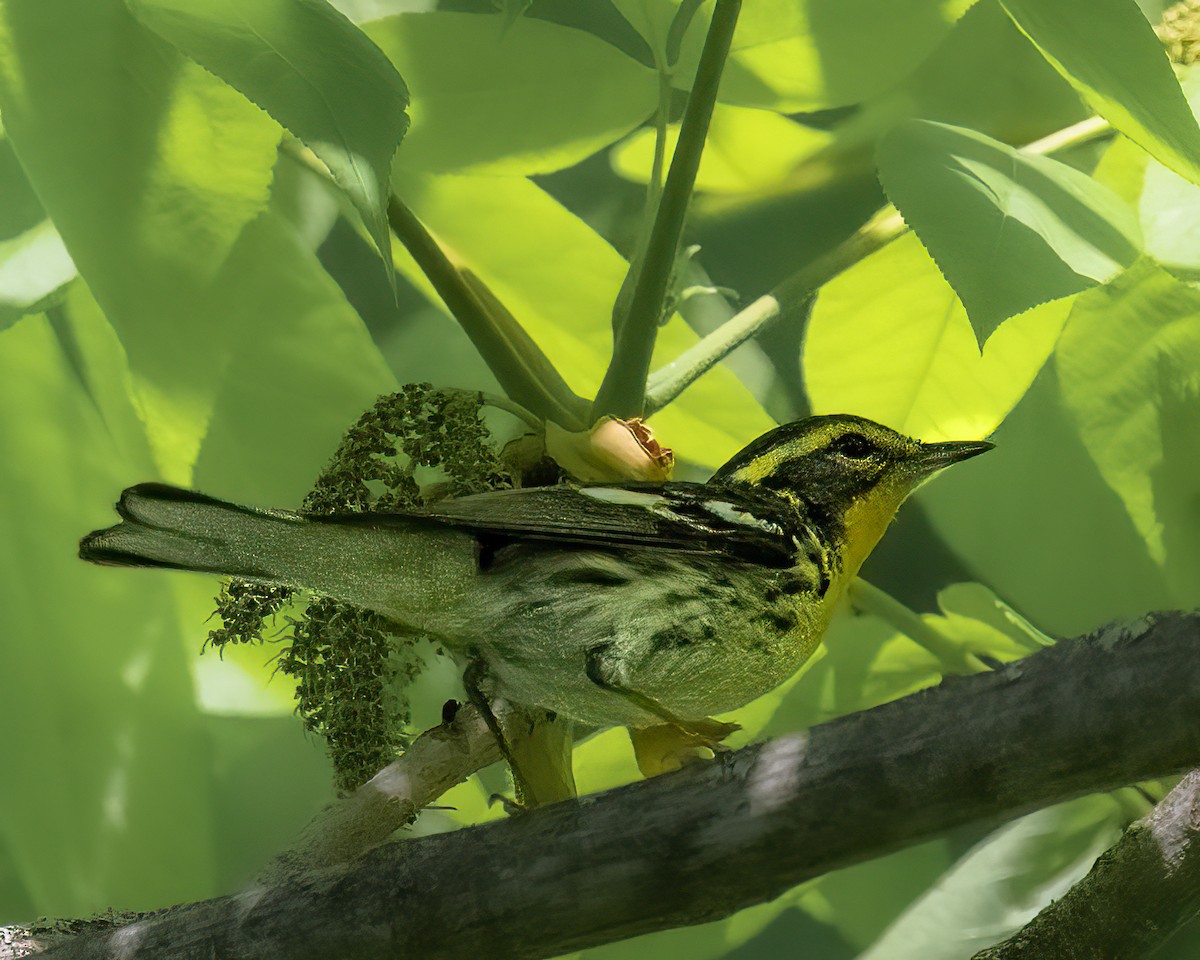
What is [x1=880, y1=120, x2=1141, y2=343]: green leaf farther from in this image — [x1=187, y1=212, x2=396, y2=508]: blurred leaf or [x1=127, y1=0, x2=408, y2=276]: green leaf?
[x1=187, y1=212, x2=396, y2=508]: blurred leaf

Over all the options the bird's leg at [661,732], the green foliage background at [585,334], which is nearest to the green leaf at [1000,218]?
the green foliage background at [585,334]

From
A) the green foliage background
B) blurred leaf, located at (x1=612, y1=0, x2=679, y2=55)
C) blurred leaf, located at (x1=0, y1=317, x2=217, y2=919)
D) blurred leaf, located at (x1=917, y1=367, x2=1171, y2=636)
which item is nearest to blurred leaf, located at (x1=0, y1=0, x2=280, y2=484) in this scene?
the green foliage background

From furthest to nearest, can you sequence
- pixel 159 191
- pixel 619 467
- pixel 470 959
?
pixel 159 191
pixel 619 467
pixel 470 959

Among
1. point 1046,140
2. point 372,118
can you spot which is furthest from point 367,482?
point 1046,140

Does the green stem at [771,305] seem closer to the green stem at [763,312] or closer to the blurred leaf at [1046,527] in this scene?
the green stem at [763,312]

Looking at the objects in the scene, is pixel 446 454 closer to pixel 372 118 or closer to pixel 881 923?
pixel 372 118

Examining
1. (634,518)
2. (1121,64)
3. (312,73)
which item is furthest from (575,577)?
(1121,64)
